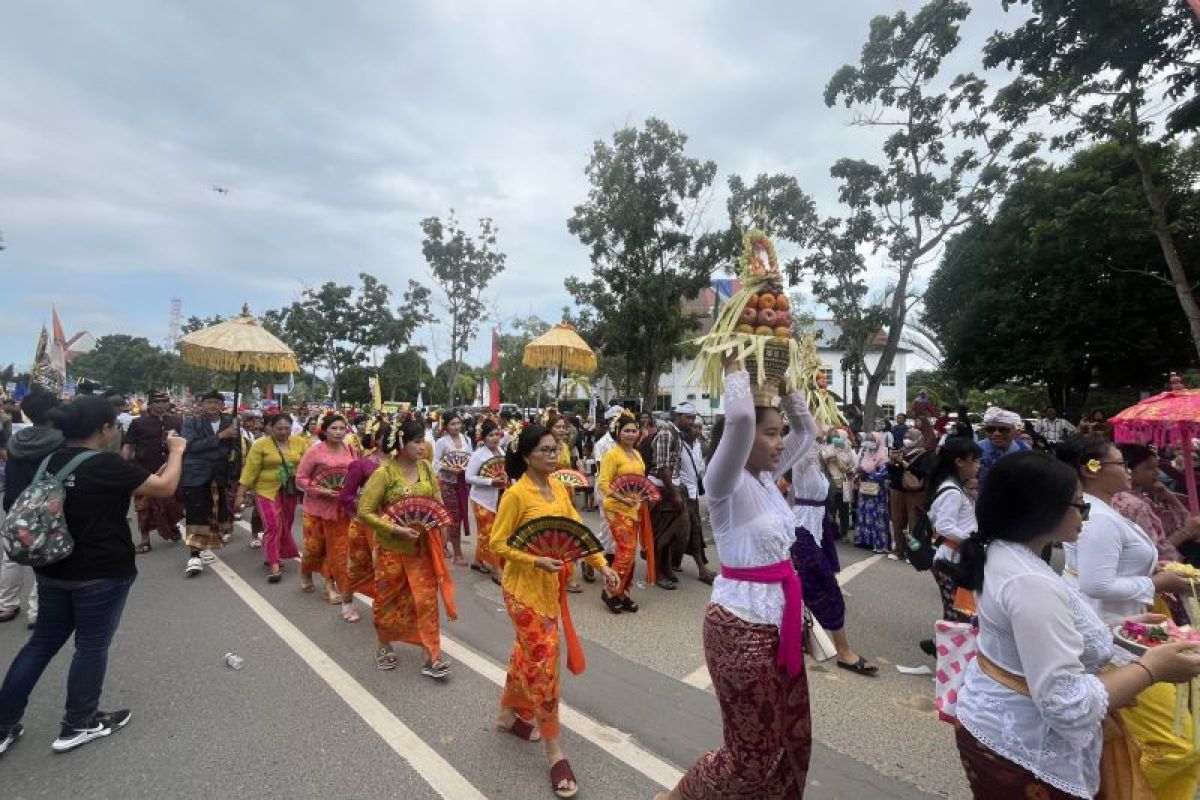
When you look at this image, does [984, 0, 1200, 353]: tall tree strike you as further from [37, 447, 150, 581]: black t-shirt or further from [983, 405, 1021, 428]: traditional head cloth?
[37, 447, 150, 581]: black t-shirt

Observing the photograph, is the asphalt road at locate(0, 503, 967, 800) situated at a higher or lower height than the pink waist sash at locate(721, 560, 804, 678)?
lower

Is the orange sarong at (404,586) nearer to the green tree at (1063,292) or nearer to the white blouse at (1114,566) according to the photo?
the white blouse at (1114,566)

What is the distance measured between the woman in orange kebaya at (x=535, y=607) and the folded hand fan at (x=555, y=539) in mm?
65

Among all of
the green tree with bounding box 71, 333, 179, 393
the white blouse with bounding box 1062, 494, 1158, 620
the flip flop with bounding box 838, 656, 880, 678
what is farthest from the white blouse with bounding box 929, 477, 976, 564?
the green tree with bounding box 71, 333, 179, 393

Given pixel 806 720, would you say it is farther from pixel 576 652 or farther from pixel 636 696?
pixel 636 696

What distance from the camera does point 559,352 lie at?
10.0 m

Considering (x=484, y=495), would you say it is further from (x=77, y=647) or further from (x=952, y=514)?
(x=952, y=514)

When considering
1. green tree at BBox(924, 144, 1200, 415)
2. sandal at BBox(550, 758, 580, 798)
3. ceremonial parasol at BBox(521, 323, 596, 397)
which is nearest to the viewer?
sandal at BBox(550, 758, 580, 798)

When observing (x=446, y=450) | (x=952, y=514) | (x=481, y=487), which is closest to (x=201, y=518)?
(x=446, y=450)

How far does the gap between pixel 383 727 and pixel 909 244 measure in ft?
55.3

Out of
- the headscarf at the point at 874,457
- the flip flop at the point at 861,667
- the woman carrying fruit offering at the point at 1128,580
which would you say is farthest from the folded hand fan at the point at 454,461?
the woman carrying fruit offering at the point at 1128,580

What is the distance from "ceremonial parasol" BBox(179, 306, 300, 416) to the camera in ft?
27.2

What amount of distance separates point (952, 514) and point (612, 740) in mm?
2696

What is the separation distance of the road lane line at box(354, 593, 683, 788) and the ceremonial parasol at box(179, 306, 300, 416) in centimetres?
591
